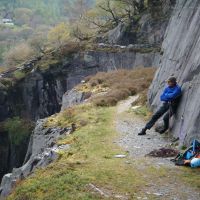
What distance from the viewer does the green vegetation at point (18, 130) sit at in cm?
4654

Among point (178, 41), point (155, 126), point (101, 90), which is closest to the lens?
point (155, 126)

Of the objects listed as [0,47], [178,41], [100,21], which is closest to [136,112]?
[178,41]

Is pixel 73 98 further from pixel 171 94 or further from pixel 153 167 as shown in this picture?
pixel 153 167

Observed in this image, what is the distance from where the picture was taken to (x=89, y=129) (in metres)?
20.1

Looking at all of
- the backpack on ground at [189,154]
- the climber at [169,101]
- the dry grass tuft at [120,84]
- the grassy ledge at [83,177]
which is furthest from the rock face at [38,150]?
the backpack on ground at [189,154]

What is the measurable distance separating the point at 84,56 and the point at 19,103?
967 cm

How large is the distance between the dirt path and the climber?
50cm

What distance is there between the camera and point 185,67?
63.5ft

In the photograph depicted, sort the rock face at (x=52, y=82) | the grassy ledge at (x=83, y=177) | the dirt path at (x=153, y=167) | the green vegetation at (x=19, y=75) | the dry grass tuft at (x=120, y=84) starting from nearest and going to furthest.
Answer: the dirt path at (x=153, y=167)
the grassy ledge at (x=83, y=177)
the dry grass tuft at (x=120, y=84)
the rock face at (x=52, y=82)
the green vegetation at (x=19, y=75)

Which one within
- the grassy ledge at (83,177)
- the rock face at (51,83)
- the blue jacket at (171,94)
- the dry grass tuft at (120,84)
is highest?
the blue jacket at (171,94)

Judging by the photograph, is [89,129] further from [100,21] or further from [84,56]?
[100,21]

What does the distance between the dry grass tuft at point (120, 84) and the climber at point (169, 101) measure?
8259 mm

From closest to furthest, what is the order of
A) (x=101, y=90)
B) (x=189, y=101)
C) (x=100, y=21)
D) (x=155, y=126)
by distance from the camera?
(x=189, y=101)
(x=155, y=126)
(x=101, y=90)
(x=100, y=21)

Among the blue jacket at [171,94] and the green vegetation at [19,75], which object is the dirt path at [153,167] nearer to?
the blue jacket at [171,94]
